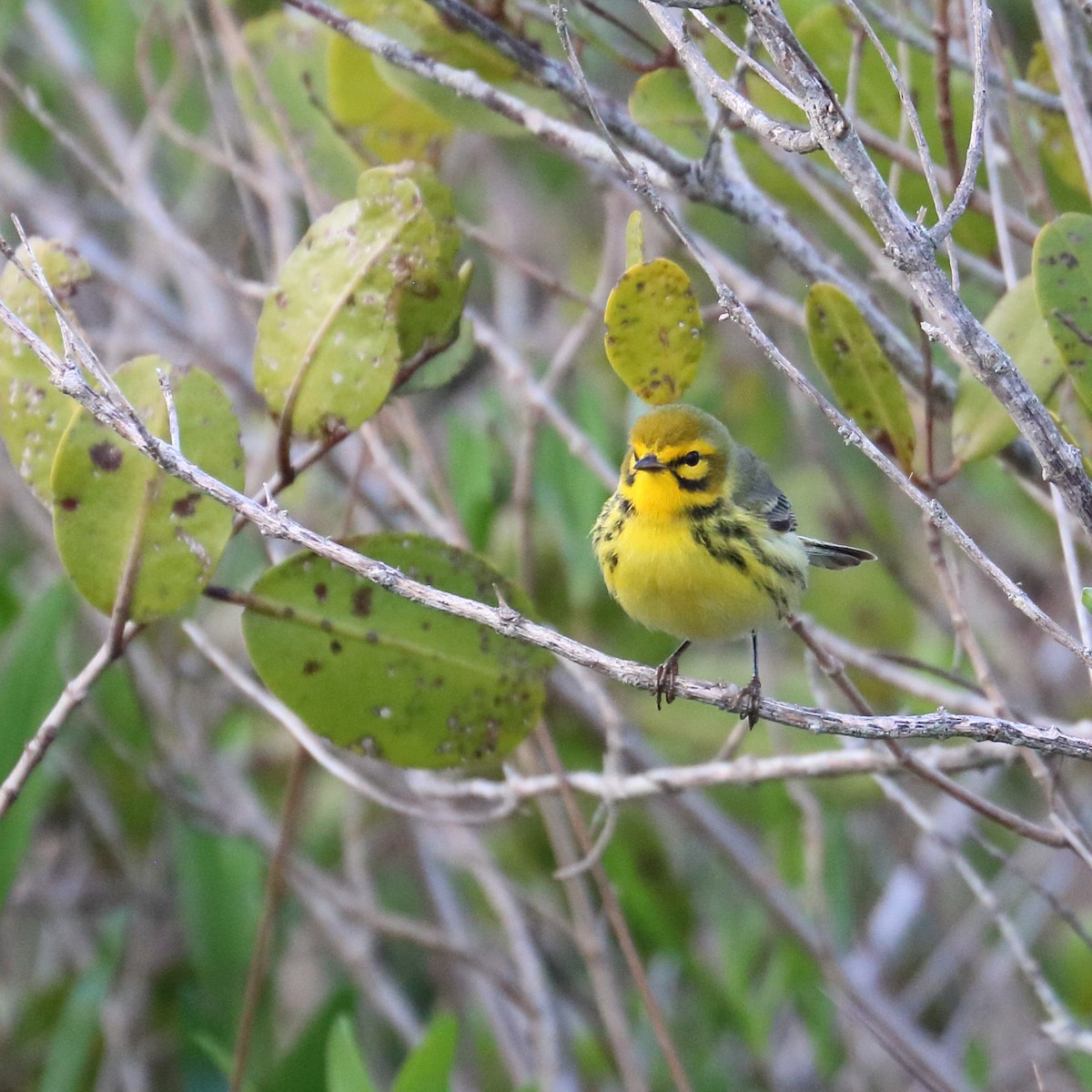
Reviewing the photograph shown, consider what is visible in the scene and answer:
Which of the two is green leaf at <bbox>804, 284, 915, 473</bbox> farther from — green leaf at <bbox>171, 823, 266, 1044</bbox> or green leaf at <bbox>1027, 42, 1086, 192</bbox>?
green leaf at <bbox>171, 823, 266, 1044</bbox>

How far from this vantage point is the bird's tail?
2.72 m

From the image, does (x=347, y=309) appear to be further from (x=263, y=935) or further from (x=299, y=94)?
(x=299, y=94)

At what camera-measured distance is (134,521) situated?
1870 mm

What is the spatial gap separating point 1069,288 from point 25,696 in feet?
6.43

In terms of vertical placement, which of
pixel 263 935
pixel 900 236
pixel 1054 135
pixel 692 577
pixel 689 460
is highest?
pixel 1054 135

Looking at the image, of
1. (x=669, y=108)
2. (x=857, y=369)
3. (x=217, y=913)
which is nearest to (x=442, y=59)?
(x=669, y=108)

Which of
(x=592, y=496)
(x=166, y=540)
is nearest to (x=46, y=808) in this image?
(x=592, y=496)

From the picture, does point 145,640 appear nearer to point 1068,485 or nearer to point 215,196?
point 215,196

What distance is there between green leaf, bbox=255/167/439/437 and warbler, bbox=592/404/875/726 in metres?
0.63

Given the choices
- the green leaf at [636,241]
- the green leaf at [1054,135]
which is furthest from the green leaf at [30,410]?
the green leaf at [1054,135]

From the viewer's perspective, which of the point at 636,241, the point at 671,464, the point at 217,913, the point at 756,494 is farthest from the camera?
the point at 217,913

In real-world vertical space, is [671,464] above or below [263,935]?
above

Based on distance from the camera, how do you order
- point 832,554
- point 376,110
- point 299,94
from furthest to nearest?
1. point 299,94
2. point 832,554
3. point 376,110

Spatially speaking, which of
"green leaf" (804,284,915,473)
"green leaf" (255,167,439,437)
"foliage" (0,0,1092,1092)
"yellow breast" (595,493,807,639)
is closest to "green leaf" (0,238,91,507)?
"foliage" (0,0,1092,1092)
